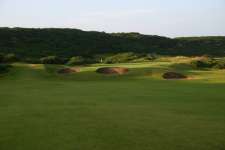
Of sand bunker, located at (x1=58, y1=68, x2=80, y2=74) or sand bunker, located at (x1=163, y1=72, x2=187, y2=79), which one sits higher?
sand bunker, located at (x1=58, y1=68, x2=80, y2=74)

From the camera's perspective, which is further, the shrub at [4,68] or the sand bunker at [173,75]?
the shrub at [4,68]

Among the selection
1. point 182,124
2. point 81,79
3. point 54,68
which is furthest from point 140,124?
point 54,68

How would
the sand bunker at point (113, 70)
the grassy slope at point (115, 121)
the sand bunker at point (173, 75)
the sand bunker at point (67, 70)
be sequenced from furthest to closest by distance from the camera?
the sand bunker at point (67, 70)
the sand bunker at point (113, 70)
the sand bunker at point (173, 75)
the grassy slope at point (115, 121)

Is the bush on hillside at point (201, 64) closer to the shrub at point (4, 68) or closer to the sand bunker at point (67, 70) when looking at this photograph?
the sand bunker at point (67, 70)

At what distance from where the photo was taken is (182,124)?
13195mm

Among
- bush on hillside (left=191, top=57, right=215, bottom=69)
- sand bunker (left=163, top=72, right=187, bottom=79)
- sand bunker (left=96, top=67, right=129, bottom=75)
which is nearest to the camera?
sand bunker (left=163, top=72, right=187, bottom=79)

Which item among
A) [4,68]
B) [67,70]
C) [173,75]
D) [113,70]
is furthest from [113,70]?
[4,68]

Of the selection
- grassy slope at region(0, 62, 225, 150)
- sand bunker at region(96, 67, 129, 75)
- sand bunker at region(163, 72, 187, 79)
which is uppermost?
grassy slope at region(0, 62, 225, 150)

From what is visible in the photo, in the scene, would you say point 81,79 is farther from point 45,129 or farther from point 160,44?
point 160,44

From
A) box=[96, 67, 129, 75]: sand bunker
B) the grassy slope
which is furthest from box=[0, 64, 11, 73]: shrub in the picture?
the grassy slope

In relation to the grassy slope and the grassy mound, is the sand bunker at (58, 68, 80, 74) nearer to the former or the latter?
the grassy mound

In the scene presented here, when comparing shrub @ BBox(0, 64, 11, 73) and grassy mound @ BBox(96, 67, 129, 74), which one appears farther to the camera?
shrub @ BBox(0, 64, 11, 73)

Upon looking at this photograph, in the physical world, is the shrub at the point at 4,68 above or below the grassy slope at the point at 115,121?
below

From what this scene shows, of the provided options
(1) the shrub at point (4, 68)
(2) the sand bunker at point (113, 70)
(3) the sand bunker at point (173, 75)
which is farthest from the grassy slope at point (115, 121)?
(1) the shrub at point (4, 68)
